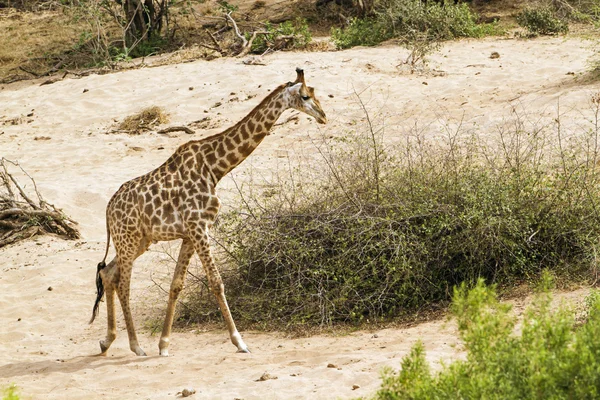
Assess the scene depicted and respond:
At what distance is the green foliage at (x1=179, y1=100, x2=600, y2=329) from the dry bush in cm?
543

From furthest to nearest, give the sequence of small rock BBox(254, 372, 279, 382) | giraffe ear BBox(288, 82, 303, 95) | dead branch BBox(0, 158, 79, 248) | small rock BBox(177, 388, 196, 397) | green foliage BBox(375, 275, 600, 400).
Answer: dead branch BBox(0, 158, 79, 248)
giraffe ear BBox(288, 82, 303, 95)
small rock BBox(254, 372, 279, 382)
small rock BBox(177, 388, 196, 397)
green foliage BBox(375, 275, 600, 400)

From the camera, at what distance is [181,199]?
23.2 ft

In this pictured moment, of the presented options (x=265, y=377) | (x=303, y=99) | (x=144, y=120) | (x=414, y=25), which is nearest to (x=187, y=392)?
(x=265, y=377)

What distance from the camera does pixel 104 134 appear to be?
42.6 ft

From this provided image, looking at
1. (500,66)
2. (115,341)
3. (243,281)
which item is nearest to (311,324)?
(243,281)

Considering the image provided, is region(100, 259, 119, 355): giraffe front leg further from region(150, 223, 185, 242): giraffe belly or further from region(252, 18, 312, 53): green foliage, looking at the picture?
region(252, 18, 312, 53): green foliage

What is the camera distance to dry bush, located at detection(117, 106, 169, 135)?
12906mm

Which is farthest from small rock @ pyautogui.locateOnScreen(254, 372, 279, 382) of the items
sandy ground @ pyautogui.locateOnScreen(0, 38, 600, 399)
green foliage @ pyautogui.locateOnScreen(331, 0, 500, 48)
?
green foliage @ pyautogui.locateOnScreen(331, 0, 500, 48)

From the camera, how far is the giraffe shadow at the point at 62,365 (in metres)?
6.83

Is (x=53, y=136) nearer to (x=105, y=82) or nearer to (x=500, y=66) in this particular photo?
(x=105, y=82)

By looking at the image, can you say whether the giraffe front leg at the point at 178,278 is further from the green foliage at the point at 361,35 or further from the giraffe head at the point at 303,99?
the green foliage at the point at 361,35

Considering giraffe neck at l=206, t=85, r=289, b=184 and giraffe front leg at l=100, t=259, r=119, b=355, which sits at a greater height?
giraffe neck at l=206, t=85, r=289, b=184

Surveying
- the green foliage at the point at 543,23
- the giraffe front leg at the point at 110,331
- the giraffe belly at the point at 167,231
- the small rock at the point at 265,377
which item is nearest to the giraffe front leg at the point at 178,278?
the giraffe belly at the point at 167,231

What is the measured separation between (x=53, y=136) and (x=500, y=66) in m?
6.32
